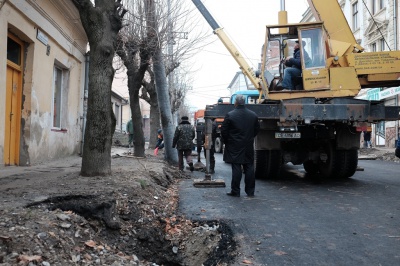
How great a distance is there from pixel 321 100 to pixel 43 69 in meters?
6.58

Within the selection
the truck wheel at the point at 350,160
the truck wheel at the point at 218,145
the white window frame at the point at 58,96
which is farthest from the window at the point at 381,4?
the white window frame at the point at 58,96

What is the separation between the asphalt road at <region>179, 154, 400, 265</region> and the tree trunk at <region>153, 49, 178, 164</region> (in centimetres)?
383

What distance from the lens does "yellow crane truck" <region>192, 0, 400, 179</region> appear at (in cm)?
708

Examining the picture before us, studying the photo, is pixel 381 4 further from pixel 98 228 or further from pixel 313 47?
pixel 98 228

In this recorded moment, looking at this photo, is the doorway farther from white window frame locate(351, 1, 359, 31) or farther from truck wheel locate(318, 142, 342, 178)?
white window frame locate(351, 1, 359, 31)

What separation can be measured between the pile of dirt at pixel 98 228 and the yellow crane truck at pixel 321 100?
2779 millimetres

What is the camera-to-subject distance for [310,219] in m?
4.91

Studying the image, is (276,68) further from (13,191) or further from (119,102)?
(119,102)

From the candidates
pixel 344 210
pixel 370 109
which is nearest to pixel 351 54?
pixel 370 109

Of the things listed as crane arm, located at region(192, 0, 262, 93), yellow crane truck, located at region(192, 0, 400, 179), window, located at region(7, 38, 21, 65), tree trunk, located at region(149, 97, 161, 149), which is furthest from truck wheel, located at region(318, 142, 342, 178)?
tree trunk, located at region(149, 97, 161, 149)

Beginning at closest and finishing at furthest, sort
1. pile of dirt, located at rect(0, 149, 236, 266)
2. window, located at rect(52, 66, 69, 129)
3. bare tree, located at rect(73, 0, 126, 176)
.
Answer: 1. pile of dirt, located at rect(0, 149, 236, 266)
2. bare tree, located at rect(73, 0, 126, 176)
3. window, located at rect(52, 66, 69, 129)

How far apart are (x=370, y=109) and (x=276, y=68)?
2615 mm

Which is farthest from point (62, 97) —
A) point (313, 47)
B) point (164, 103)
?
point (313, 47)

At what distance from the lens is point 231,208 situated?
5.60m
